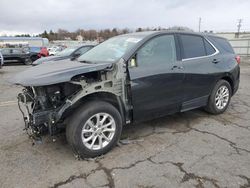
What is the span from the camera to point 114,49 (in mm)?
3955

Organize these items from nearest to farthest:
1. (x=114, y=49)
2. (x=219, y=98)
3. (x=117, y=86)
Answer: (x=117, y=86), (x=114, y=49), (x=219, y=98)

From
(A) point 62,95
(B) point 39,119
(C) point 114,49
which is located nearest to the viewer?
(B) point 39,119

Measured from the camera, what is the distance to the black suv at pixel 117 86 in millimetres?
3043

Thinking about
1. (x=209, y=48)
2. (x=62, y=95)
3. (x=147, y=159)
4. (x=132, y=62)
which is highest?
(x=209, y=48)

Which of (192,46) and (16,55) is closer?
(192,46)

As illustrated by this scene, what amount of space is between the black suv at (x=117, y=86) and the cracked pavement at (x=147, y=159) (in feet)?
1.07

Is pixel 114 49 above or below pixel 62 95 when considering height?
above

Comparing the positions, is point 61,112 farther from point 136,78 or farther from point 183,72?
point 183,72

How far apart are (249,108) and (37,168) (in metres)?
4.88

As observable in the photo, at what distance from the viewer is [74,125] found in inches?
118

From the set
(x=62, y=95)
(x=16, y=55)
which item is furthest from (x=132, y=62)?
(x=16, y=55)

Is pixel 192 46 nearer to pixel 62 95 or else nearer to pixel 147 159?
pixel 147 159

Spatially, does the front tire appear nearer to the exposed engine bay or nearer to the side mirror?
the exposed engine bay

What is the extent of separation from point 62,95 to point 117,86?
0.78 meters
